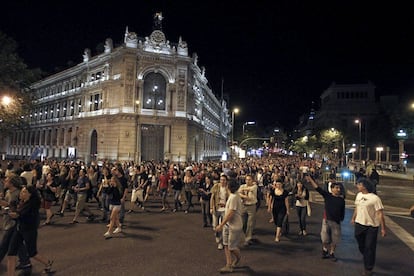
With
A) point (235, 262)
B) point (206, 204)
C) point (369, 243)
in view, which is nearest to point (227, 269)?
point (235, 262)

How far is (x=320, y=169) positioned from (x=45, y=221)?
94.3 ft

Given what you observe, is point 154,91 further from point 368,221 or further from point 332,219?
point 368,221

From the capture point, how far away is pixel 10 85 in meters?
23.0

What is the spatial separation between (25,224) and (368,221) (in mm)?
6288

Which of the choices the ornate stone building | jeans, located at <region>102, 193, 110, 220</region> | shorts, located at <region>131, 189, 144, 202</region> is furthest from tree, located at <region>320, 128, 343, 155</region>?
jeans, located at <region>102, 193, 110, 220</region>

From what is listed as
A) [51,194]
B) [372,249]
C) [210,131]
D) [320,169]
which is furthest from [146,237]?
[210,131]

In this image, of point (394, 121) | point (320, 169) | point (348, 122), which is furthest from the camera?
point (348, 122)

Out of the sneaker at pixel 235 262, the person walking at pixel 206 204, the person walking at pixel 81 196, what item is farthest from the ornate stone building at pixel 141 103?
the sneaker at pixel 235 262

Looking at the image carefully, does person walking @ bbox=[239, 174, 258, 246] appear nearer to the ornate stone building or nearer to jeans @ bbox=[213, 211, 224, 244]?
jeans @ bbox=[213, 211, 224, 244]

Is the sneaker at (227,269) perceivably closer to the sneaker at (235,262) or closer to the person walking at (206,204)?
the sneaker at (235,262)

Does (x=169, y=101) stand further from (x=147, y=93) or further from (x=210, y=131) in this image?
(x=210, y=131)

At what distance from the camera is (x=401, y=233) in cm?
993

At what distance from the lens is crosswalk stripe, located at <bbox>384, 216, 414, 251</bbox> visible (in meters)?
8.76

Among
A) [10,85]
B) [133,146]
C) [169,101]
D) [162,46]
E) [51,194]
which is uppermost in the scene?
[162,46]
